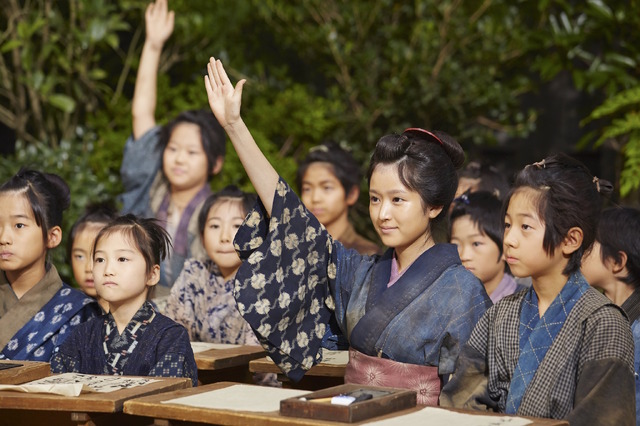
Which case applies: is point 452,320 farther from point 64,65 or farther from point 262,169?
point 64,65

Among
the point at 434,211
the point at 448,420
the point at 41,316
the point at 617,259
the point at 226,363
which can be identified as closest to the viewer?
the point at 448,420

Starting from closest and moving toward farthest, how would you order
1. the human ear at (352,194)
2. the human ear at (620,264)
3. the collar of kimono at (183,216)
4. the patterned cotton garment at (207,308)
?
the human ear at (620,264)
the patterned cotton garment at (207,308)
the collar of kimono at (183,216)
the human ear at (352,194)

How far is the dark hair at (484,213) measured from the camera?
4.85 meters

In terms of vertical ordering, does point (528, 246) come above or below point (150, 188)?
below

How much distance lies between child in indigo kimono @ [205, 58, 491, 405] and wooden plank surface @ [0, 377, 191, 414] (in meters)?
0.63

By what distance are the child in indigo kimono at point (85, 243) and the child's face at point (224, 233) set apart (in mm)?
511

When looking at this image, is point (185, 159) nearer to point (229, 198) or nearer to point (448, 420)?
point (229, 198)

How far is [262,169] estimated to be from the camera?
11.9ft

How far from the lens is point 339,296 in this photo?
12.6 feet

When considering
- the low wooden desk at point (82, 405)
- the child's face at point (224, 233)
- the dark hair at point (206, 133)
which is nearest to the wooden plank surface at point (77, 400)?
the low wooden desk at point (82, 405)

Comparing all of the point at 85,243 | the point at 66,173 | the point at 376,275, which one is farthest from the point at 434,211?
the point at 66,173

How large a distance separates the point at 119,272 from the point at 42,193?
0.90m

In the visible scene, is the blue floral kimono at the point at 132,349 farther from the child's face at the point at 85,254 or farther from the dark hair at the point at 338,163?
the dark hair at the point at 338,163

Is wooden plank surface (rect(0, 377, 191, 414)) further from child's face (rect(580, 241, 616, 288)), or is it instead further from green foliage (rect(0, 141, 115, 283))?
green foliage (rect(0, 141, 115, 283))
